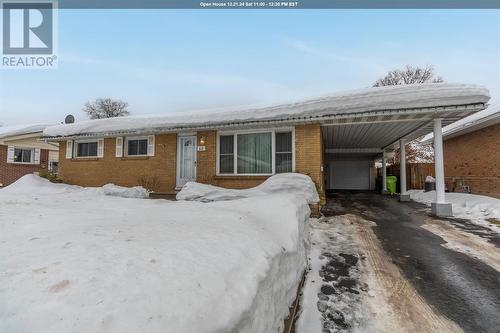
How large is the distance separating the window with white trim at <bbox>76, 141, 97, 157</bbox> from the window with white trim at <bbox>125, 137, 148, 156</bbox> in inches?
75.4

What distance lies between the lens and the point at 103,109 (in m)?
41.7

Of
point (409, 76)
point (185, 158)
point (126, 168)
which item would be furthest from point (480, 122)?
point (409, 76)

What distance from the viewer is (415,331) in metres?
2.57

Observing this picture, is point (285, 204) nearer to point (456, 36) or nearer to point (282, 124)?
point (282, 124)

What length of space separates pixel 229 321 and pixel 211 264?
0.47 meters

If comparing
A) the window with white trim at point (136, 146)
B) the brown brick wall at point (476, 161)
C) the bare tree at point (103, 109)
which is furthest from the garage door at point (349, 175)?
the bare tree at point (103, 109)

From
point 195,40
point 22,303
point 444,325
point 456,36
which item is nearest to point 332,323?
point 444,325

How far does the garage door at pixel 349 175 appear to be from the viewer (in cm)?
2019

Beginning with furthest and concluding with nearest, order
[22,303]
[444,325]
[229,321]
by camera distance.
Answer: [444,325]
[229,321]
[22,303]

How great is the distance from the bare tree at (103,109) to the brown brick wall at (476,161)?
143 ft

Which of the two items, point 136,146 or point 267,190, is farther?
point 136,146

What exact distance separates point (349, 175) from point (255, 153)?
13875 millimetres

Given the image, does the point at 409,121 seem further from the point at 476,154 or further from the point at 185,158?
the point at 185,158

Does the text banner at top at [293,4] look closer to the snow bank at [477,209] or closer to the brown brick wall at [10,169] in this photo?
the snow bank at [477,209]
